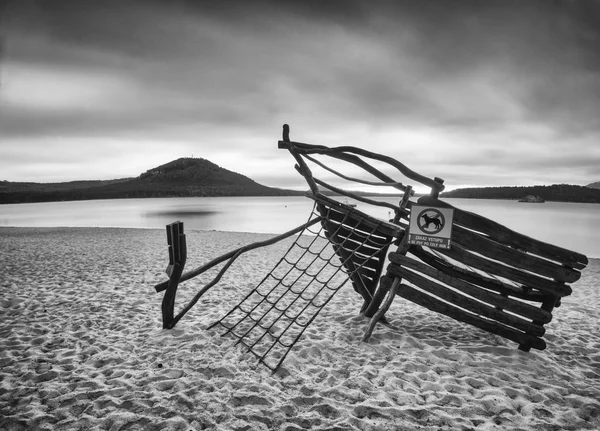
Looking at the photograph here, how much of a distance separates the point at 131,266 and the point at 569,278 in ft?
34.5

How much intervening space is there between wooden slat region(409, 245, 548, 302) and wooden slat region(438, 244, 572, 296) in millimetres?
259

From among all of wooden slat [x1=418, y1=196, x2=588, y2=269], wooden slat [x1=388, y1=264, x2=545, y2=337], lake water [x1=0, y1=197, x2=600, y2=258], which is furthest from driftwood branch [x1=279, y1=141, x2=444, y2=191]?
lake water [x1=0, y1=197, x2=600, y2=258]

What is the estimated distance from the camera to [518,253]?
159 inches

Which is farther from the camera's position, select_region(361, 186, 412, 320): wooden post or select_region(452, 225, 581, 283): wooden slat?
select_region(361, 186, 412, 320): wooden post

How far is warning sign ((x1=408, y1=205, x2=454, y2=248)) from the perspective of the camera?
4117mm

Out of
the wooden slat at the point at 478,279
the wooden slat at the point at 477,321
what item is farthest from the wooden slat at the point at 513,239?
the wooden slat at the point at 477,321

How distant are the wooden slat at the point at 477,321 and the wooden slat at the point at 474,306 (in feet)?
0.24

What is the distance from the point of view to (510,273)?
4211mm

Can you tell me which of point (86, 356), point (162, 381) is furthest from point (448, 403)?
point (86, 356)

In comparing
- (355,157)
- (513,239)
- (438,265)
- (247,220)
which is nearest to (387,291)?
(438,265)

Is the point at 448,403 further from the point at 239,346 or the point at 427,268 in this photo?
the point at 239,346

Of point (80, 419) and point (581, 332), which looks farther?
point (581, 332)

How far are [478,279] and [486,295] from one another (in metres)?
0.27

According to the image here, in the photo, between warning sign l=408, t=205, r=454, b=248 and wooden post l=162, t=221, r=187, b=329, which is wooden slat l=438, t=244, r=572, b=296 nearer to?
warning sign l=408, t=205, r=454, b=248
